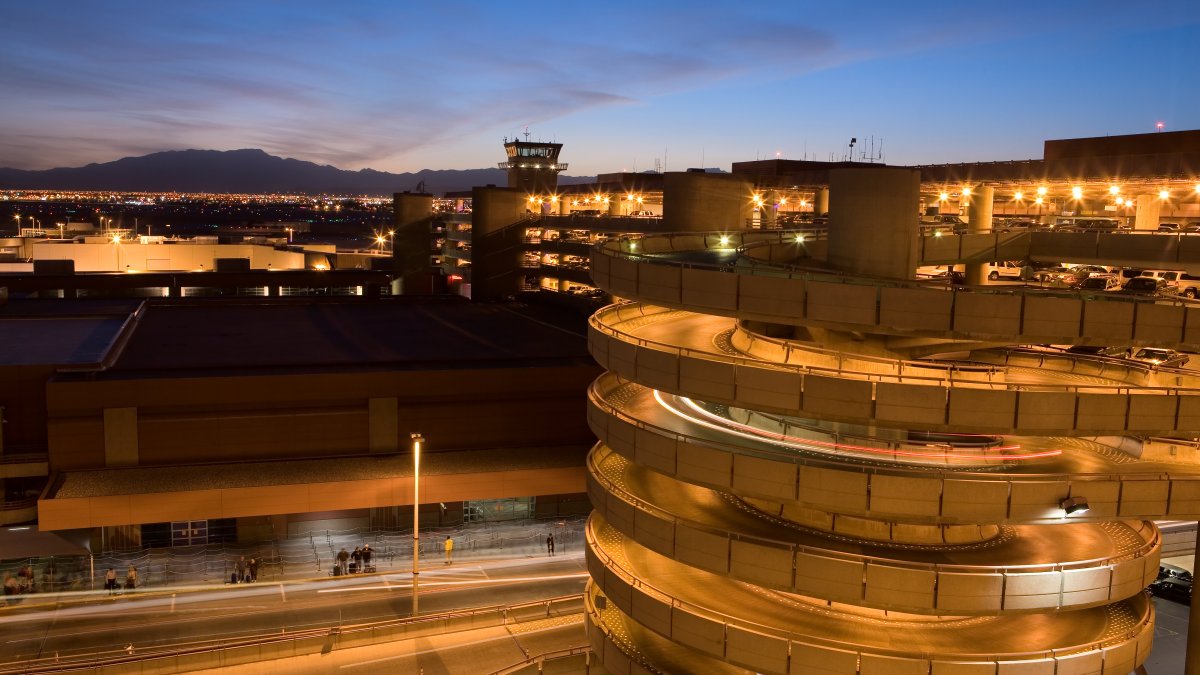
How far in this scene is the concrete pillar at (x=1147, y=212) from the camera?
48.3 m

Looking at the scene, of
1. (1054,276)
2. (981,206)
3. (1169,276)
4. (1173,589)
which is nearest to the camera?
(1173,589)

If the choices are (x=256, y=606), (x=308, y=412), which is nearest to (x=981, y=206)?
(x=308, y=412)

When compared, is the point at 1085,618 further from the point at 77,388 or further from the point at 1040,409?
the point at 77,388

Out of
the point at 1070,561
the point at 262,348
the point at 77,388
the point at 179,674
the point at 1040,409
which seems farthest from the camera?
the point at 262,348

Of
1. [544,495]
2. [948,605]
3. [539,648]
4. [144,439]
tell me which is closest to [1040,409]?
[948,605]

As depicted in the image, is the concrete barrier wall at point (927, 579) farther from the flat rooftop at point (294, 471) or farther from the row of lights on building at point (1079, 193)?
the row of lights on building at point (1079, 193)

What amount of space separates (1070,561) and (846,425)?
5508mm

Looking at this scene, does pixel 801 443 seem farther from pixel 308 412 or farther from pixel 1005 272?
pixel 1005 272

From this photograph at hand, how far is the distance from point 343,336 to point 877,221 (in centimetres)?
4044

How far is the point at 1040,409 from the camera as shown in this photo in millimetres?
17703

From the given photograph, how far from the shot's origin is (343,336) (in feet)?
184

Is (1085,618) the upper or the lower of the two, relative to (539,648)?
upper

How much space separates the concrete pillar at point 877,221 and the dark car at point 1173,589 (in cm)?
2659

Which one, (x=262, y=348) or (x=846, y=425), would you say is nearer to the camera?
(x=846, y=425)
